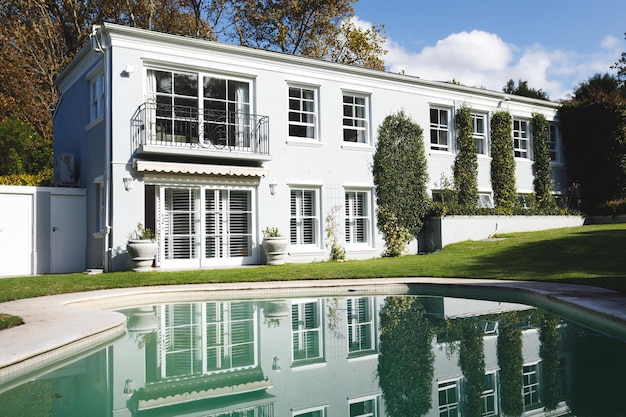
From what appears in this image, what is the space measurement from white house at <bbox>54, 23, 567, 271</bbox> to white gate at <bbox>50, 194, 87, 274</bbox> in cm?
40

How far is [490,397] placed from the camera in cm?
646

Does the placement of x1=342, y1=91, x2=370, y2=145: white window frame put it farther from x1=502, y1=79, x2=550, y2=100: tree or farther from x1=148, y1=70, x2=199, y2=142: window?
x1=502, y1=79, x2=550, y2=100: tree

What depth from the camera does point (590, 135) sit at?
30.8 metres

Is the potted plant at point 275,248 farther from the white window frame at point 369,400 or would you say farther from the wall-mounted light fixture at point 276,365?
the white window frame at point 369,400

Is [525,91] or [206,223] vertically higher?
[525,91]

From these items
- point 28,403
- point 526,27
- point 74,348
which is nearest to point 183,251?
point 74,348

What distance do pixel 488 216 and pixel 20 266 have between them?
19.8 m

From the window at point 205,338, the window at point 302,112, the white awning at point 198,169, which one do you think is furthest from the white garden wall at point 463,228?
the window at point 205,338

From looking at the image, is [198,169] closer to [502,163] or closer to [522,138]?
[502,163]

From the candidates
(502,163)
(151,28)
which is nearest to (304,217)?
(502,163)

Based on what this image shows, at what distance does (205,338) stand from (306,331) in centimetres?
189

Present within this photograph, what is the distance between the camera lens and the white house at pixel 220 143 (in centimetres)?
1884

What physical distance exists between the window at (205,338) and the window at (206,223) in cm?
629

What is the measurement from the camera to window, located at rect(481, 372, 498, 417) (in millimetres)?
6005
